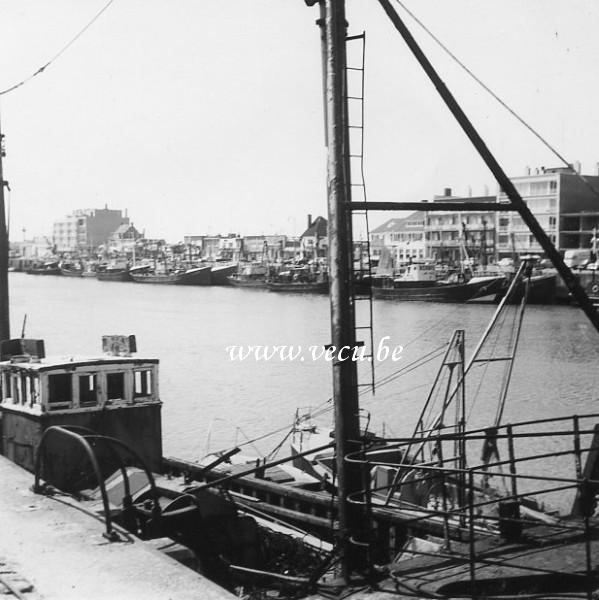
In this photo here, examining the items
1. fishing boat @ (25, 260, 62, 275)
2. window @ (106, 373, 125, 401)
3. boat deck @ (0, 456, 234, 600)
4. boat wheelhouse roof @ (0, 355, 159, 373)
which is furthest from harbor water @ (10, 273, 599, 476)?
fishing boat @ (25, 260, 62, 275)

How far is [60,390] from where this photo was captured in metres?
14.2

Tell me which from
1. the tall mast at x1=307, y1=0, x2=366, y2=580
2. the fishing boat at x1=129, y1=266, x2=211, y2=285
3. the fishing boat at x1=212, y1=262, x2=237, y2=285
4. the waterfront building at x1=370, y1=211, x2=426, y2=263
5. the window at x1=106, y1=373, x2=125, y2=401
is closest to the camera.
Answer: the tall mast at x1=307, y1=0, x2=366, y2=580

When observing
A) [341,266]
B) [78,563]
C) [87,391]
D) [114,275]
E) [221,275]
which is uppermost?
[114,275]

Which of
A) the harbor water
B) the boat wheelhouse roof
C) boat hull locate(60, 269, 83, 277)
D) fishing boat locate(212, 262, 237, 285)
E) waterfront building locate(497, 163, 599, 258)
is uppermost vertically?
waterfront building locate(497, 163, 599, 258)

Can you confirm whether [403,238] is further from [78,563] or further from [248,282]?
[78,563]

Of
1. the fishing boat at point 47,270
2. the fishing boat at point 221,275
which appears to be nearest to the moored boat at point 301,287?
the fishing boat at point 221,275

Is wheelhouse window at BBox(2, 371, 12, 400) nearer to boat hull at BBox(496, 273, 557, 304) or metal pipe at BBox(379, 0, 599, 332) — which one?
metal pipe at BBox(379, 0, 599, 332)

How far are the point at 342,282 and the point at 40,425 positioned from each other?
28.7ft

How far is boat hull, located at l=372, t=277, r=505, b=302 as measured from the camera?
71.4 m

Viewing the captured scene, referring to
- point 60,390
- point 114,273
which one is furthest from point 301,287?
point 60,390

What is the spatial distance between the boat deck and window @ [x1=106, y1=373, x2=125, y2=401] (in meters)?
5.51

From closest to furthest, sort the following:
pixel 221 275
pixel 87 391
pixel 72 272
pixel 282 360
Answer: pixel 87 391 < pixel 282 360 < pixel 221 275 < pixel 72 272

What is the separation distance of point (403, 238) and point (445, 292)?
45762 millimetres

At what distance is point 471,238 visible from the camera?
9488 cm
